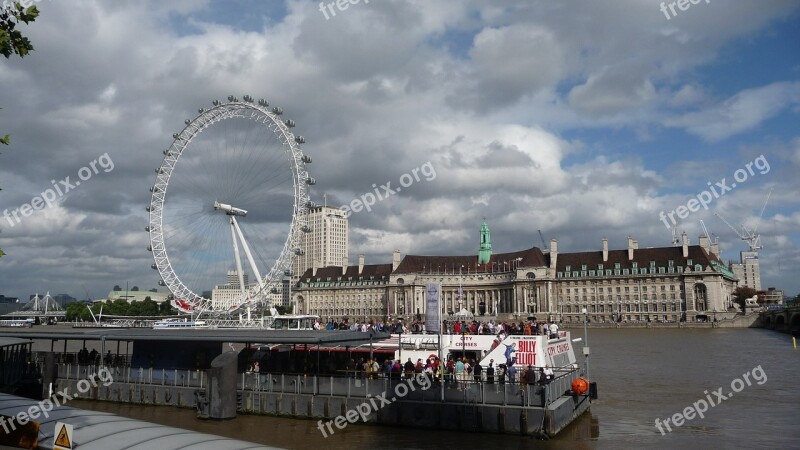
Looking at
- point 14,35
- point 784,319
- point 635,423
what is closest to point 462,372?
point 635,423

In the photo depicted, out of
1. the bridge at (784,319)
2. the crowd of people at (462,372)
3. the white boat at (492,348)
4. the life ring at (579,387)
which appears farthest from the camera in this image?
the bridge at (784,319)

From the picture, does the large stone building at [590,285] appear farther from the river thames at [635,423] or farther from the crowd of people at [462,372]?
the crowd of people at [462,372]

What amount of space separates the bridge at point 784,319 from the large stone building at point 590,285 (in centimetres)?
1968

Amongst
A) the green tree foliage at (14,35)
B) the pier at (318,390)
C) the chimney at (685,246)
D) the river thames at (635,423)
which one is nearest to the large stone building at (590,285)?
the chimney at (685,246)

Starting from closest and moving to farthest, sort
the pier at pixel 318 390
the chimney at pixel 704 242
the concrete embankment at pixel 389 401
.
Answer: the concrete embankment at pixel 389 401, the pier at pixel 318 390, the chimney at pixel 704 242

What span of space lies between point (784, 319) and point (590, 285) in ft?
198

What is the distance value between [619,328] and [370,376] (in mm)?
128340

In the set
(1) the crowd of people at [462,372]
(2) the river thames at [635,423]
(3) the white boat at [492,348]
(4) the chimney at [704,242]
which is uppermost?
(4) the chimney at [704,242]

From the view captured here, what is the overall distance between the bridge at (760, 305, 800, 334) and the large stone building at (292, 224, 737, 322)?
64.6 feet

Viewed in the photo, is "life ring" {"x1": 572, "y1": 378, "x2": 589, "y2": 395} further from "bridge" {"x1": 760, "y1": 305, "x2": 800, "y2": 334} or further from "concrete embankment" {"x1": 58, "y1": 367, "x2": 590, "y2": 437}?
"bridge" {"x1": 760, "y1": 305, "x2": 800, "y2": 334}

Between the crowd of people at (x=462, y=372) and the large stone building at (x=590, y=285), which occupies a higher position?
the large stone building at (x=590, y=285)

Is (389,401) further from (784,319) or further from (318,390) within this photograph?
(784,319)

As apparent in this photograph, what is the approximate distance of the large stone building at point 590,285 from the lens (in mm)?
155000

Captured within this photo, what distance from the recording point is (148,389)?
3300 cm
